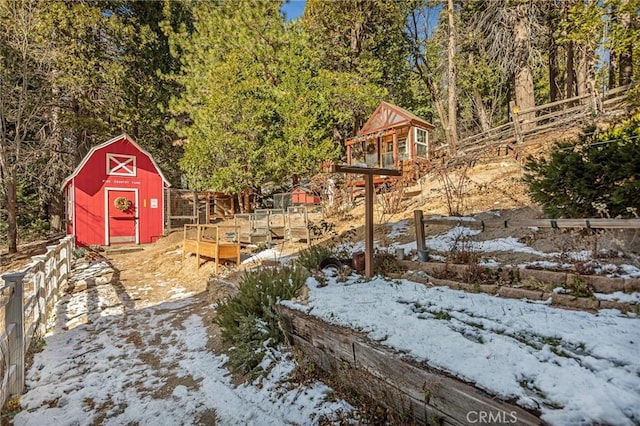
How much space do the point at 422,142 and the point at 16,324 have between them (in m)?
13.7

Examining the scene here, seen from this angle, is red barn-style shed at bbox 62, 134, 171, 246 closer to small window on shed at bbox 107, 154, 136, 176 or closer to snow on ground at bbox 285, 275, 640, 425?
small window on shed at bbox 107, 154, 136, 176

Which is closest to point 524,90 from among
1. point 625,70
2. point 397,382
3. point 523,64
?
point 523,64

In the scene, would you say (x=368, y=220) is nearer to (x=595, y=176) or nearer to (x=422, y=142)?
(x=595, y=176)

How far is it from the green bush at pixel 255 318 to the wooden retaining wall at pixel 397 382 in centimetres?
50

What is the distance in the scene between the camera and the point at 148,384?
3336 millimetres

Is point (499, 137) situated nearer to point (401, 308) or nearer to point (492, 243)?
point (492, 243)

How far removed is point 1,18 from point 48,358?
13.1m

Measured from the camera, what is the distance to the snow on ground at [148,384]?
2.71m

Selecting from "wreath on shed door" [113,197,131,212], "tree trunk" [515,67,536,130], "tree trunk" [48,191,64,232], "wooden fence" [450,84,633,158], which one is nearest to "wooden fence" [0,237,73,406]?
"wreath on shed door" [113,197,131,212]

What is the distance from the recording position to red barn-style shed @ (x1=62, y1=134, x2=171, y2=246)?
1179 cm

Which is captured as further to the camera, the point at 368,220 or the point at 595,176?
the point at 368,220

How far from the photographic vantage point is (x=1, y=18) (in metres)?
10.9

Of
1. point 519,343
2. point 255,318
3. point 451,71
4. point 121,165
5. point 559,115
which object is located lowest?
point 255,318

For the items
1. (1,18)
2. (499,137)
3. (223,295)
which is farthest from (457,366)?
(1,18)
